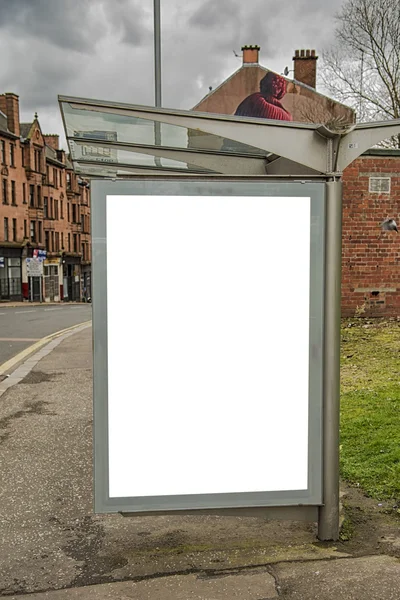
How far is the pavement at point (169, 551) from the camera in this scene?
3.03 meters

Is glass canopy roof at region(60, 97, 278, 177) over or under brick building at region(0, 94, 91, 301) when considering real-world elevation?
under

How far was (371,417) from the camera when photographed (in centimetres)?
612

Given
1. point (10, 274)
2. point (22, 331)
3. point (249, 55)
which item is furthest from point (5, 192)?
point (22, 331)

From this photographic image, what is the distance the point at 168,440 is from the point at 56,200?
5601cm

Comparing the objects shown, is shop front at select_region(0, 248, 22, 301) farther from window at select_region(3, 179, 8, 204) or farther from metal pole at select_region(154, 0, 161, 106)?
metal pole at select_region(154, 0, 161, 106)

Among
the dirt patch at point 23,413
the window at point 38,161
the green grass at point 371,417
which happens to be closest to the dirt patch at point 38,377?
the dirt patch at point 23,413

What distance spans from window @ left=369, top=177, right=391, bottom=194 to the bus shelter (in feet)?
36.6

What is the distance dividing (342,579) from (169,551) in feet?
3.48

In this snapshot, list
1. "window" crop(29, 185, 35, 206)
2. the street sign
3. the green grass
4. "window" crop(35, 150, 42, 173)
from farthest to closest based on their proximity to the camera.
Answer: "window" crop(35, 150, 42, 173), "window" crop(29, 185, 35, 206), the street sign, the green grass

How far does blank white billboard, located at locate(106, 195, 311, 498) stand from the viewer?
325cm

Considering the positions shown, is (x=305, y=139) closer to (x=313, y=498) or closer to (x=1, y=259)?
(x=313, y=498)

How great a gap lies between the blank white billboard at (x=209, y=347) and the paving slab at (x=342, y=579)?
45 centimetres

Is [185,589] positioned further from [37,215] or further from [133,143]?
[37,215]

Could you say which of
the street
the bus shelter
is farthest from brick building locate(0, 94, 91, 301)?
the bus shelter
